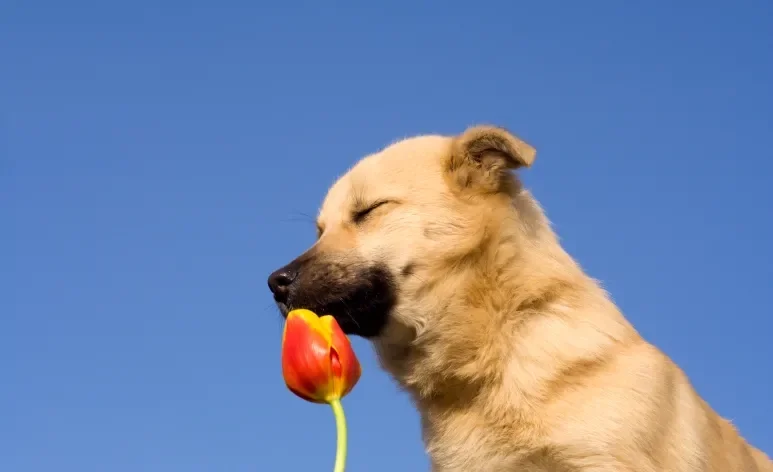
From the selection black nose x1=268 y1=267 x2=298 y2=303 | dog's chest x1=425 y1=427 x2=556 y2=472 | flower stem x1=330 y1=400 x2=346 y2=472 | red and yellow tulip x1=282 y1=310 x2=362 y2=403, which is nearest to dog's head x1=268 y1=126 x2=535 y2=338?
black nose x1=268 y1=267 x2=298 y2=303

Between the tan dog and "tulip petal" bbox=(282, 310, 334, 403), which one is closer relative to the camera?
"tulip petal" bbox=(282, 310, 334, 403)

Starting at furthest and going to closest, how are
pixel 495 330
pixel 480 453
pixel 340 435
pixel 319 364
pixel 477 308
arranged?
pixel 477 308
pixel 495 330
pixel 480 453
pixel 319 364
pixel 340 435

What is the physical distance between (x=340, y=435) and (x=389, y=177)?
10.4ft

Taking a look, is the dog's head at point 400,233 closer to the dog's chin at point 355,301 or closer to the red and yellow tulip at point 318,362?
the dog's chin at point 355,301

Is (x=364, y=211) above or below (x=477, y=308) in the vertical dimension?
above

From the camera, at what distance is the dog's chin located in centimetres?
510

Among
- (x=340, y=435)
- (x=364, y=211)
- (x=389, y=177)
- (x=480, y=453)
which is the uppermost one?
(x=389, y=177)

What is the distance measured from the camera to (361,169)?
582cm

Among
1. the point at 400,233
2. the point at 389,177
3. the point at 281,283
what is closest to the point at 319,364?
the point at 281,283

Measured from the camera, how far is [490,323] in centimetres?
500

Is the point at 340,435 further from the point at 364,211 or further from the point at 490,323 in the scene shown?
the point at 364,211

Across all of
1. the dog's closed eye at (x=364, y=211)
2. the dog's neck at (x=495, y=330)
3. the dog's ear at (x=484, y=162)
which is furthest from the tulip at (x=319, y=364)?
the dog's ear at (x=484, y=162)

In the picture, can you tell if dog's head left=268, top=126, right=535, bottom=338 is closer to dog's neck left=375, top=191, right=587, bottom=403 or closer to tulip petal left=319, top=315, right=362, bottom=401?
dog's neck left=375, top=191, right=587, bottom=403

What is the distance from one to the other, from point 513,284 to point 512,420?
0.87 m
